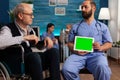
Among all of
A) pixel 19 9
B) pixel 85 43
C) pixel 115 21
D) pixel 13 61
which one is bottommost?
pixel 13 61

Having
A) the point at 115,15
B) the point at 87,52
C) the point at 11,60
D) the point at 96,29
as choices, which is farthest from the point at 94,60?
the point at 115,15

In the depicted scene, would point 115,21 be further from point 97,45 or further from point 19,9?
point 19,9

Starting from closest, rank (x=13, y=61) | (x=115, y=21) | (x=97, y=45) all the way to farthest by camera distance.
Answer: (x=13, y=61) < (x=97, y=45) < (x=115, y=21)

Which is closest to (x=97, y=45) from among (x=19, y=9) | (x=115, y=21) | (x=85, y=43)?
(x=85, y=43)

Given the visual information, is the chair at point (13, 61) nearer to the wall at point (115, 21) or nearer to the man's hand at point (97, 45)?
the man's hand at point (97, 45)

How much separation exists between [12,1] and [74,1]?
5.47ft

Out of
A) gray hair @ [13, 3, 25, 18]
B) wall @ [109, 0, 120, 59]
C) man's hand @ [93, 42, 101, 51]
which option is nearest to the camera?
gray hair @ [13, 3, 25, 18]

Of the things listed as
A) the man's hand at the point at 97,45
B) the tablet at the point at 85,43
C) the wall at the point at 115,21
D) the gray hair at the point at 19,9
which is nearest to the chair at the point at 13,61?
the gray hair at the point at 19,9

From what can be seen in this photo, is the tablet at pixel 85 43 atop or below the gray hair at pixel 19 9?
below

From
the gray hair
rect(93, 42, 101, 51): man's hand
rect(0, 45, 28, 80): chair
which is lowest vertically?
rect(0, 45, 28, 80): chair

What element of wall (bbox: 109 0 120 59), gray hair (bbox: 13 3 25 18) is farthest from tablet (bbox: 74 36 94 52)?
wall (bbox: 109 0 120 59)

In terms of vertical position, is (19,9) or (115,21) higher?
(19,9)

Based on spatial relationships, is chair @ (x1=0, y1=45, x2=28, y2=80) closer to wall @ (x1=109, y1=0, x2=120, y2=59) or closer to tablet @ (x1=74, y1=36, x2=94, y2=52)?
tablet @ (x1=74, y1=36, x2=94, y2=52)

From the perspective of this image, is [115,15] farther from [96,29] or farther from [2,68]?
[2,68]
